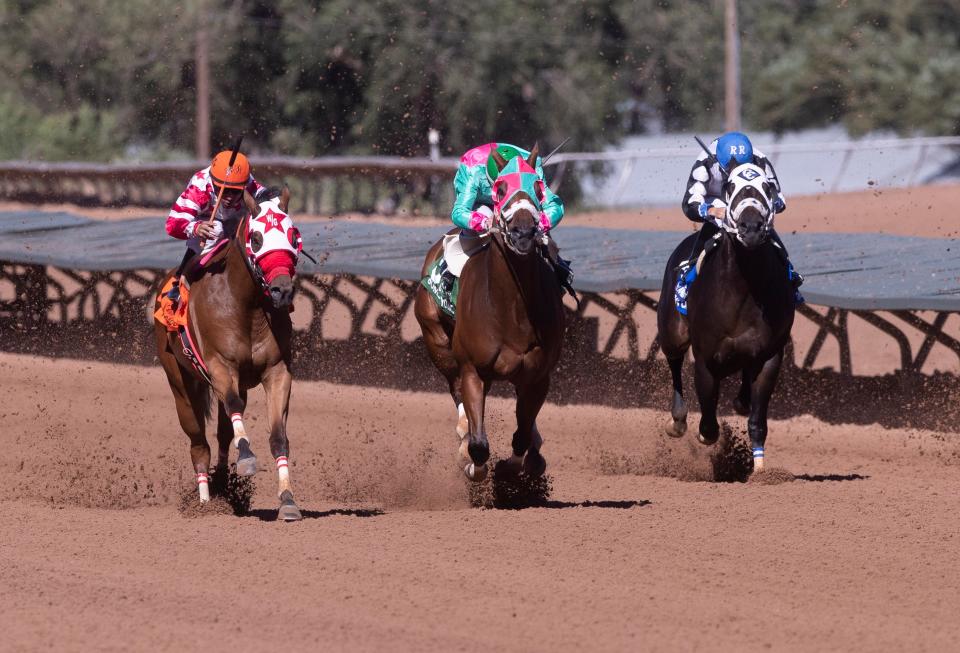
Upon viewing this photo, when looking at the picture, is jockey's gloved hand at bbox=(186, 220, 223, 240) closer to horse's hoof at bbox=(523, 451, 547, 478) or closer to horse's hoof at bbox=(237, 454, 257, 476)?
horse's hoof at bbox=(237, 454, 257, 476)

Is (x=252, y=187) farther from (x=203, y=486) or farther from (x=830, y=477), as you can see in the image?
(x=830, y=477)

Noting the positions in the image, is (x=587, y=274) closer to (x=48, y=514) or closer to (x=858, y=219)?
(x=48, y=514)

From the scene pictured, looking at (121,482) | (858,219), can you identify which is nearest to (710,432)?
(121,482)

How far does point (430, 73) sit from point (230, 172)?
3255 centimetres

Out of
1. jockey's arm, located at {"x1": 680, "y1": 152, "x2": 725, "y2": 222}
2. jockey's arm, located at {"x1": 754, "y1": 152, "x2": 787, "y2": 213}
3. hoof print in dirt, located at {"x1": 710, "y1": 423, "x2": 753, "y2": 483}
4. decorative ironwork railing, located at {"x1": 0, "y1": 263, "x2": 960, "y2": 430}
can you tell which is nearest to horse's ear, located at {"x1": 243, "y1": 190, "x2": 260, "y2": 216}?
jockey's arm, located at {"x1": 680, "y1": 152, "x2": 725, "y2": 222}

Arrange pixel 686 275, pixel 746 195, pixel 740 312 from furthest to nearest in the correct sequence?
pixel 686 275 < pixel 740 312 < pixel 746 195

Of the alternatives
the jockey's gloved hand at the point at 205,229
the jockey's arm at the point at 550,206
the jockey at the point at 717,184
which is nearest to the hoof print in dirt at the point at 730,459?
the jockey at the point at 717,184

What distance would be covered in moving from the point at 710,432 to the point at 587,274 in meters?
4.19

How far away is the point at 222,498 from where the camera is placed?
33.1 ft

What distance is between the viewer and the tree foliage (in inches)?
1662

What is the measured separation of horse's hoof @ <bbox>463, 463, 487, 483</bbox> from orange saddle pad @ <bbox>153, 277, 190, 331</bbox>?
1.90 meters

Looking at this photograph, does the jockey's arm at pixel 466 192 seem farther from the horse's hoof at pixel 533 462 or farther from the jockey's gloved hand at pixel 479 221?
the horse's hoof at pixel 533 462

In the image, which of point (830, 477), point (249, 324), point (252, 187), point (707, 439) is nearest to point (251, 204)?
point (252, 187)

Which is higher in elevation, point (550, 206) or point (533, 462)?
point (550, 206)
